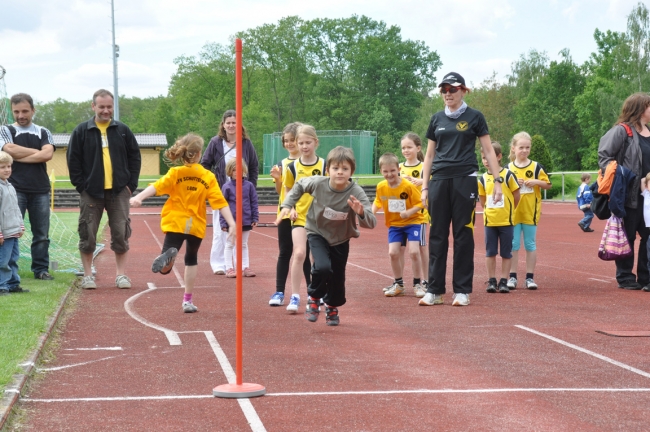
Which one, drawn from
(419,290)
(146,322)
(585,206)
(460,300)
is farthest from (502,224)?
(585,206)

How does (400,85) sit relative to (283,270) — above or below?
above

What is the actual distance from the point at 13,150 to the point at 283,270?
386 cm

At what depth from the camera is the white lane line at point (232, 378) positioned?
4977 mm

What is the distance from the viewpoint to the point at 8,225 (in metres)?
10.4

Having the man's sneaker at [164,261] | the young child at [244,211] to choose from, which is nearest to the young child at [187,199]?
the man's sneaker at [164,261]

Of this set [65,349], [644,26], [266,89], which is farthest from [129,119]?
[65,349]

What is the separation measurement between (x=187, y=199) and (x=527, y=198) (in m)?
4.36

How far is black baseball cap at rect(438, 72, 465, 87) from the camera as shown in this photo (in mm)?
9781

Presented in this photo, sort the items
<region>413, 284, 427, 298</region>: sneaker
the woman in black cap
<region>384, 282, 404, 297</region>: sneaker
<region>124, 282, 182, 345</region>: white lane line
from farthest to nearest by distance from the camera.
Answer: <region>384, 282, 404, 297</region>: sneaker < <region>413, 284, 427, 298</region>: sneaker < the woman in black cap < <region>124, 282, 182, 345</region>: white lane line

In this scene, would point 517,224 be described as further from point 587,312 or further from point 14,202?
point 14,202

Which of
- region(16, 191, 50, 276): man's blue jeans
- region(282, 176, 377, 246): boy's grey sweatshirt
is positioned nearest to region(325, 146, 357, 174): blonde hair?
region(282, 176, 377, 246): boy's grey sweatshirt

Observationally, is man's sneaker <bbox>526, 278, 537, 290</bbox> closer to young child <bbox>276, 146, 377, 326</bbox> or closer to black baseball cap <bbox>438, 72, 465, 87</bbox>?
black baseball cap <bbox>438, 72, 465, 87</bbox>

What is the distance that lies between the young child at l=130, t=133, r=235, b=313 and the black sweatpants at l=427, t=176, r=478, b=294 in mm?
2321

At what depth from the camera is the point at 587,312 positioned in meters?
9.32
